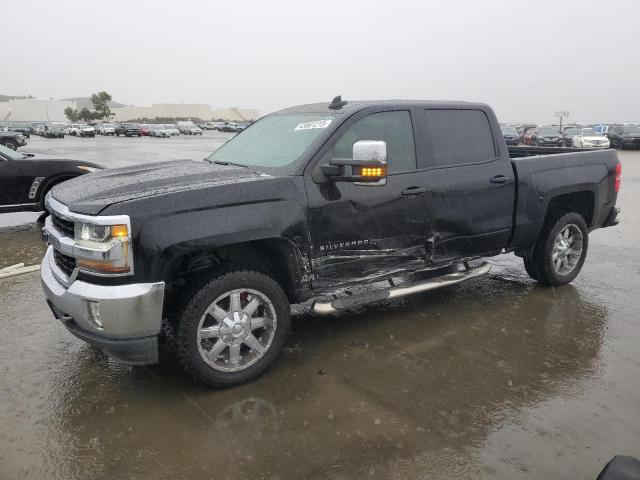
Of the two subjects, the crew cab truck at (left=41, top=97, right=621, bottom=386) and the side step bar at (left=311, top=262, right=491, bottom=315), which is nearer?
the crew cab truck at (left=41, top=97, right=621, bottom=386)

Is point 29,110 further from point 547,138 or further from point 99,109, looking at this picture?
point 547,138

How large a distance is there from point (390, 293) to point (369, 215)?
0.66 m

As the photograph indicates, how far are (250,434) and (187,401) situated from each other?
0.58 metres

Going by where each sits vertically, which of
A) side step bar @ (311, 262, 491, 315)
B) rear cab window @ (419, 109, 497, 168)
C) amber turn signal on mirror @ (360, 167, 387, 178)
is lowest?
side step bar @ (311, 262, 491, 315)

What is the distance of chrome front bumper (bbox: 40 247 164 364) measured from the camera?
120 inches

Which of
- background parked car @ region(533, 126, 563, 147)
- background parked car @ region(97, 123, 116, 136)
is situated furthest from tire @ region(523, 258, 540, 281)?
background parked car @ region(97, 123, 116, 136)

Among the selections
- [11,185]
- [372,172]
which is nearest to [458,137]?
[372,172]

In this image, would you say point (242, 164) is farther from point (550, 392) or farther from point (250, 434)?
point (550, 392)

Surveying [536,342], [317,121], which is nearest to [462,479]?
[536,342]

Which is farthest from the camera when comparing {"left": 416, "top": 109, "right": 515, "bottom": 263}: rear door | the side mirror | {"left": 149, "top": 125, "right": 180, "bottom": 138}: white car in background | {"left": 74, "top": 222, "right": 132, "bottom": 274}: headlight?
{"left": 149, "top": 125, "right": 180, "bottom": 138}: white car in background

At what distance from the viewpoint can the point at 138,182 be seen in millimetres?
3523

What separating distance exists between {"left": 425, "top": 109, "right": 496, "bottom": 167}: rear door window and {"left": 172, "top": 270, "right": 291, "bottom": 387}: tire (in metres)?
1.82

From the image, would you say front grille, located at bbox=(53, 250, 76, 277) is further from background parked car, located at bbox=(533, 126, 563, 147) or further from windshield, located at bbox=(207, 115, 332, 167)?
background parked car, located at bbox=(533, 126, 563, 147)

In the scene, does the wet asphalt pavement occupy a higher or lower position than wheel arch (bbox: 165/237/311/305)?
lower
